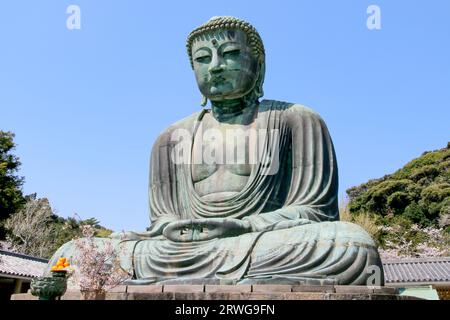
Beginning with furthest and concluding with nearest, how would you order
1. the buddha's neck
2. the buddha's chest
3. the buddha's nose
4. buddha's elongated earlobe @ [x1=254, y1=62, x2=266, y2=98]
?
buddha's elongated earlobe @ [x1=254, y1=62, x2=266, y2=98], the buddha's neck, the buddha's nose, the buddha's chest

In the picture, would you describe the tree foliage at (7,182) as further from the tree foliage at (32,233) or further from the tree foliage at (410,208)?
the tree foliage at (410,208)

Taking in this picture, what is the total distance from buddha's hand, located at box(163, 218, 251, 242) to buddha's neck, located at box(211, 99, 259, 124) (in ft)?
6.74

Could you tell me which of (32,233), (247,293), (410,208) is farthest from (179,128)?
(410,208)

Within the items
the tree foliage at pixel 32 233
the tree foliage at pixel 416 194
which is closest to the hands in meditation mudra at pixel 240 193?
the tree foliage at pixel 32 233

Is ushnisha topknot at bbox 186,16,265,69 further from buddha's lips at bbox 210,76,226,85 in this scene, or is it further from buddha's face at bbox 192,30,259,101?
buddha's lips at bbox 210,76,226,85

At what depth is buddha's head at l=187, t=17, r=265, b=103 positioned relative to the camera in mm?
7703

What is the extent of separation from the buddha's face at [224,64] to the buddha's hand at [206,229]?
2298mm

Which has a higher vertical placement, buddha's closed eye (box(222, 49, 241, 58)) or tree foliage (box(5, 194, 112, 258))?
buddha's closed eye (box(222, 49, 241, 58))

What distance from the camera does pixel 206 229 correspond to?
637 centimetres

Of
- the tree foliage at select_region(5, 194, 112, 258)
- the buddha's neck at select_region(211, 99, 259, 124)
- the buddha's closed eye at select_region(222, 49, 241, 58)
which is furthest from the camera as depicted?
the tree foliage at select_region(5, 194, 112, 258)

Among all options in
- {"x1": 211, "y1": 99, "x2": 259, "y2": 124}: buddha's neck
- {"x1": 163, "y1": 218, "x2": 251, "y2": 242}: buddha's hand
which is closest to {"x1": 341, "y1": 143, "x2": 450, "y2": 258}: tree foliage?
{"x1": 211, "y1": 99, "x2": 259, "y2": 124}: buddha's neck

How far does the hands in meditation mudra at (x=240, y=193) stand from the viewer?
5.81 metres

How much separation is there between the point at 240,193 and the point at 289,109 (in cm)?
158
